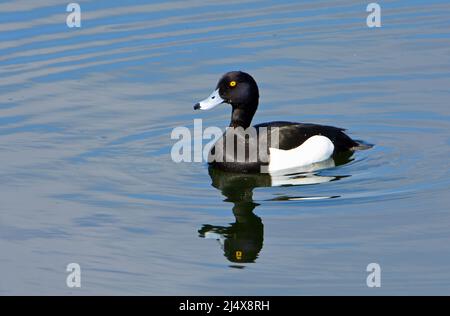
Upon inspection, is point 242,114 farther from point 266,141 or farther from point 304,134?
point 304,134

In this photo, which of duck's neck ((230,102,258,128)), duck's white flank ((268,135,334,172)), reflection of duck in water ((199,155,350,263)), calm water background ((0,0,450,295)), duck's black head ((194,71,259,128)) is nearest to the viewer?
calm water background ((0,0,450,295))

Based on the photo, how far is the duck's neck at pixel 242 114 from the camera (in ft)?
50.8

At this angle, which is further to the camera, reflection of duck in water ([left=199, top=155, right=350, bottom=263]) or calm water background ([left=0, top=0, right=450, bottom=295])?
reflection of duck in water ([left=199, top=155, right=350, bottom=263])

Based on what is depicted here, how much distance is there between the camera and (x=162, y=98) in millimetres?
17469

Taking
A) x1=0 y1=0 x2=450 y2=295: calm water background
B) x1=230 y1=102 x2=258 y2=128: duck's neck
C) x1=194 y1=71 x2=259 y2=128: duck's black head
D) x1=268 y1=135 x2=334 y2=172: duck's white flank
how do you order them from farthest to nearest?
x1=230 y1=102 x2=258 y2=128: duck's neck, x1=194 y1=71 x2=259 y2=128: duck's black head, x1=268 y1=135 x2=334 y2=172: duck's white flank, x1=0 y1=0 x2=450 y2=295: calm water background

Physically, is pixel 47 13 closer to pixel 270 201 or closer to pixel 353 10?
pixel 353 10

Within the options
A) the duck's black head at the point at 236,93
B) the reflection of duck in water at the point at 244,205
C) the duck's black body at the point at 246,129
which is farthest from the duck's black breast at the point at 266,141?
the duck's black head at the point at 236,93

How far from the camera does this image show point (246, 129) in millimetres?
15438

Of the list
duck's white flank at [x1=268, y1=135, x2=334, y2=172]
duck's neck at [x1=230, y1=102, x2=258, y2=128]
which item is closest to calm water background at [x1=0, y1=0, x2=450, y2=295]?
duck's white flank at [x1=268, y1=135, x2=334, y2=172]

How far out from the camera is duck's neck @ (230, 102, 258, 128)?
1548 cm

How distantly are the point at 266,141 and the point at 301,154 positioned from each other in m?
0.46

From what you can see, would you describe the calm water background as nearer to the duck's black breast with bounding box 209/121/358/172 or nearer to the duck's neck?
the duck's black breast with bounding box 209/121/358/172

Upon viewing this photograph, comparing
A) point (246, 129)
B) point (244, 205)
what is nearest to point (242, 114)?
point (246, 129)

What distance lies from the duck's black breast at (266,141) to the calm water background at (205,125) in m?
0.32
